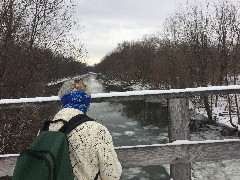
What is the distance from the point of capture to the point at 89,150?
1827 mm

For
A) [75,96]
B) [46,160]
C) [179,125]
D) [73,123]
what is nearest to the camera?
[46,160]

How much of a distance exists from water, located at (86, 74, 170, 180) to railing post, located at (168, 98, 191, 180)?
670cm

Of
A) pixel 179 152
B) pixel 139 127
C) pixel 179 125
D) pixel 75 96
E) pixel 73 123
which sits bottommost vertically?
pixel 139 127

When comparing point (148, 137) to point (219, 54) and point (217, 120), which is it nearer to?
point (217, 120)

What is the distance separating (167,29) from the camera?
113ft

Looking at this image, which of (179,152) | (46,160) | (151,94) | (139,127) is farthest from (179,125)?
(139,127)

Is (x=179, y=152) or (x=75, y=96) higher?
(x=75, y=96)

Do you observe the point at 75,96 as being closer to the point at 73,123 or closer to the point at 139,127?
the point at 73,123

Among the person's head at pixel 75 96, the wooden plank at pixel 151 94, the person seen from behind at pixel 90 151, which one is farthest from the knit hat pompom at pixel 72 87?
the wooden plank at pixel 151 94

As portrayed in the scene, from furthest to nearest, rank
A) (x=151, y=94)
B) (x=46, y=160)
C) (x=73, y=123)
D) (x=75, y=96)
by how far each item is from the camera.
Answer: (x=151, y=94)
(x=75, y=96)
(x=73, y=123)
(x=46, y=160)

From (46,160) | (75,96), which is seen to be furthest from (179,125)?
(46,160)

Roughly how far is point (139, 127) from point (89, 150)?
663 inches

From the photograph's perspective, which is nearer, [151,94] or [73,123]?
[73,123]

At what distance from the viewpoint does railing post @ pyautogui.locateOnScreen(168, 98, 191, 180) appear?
10.5ft
